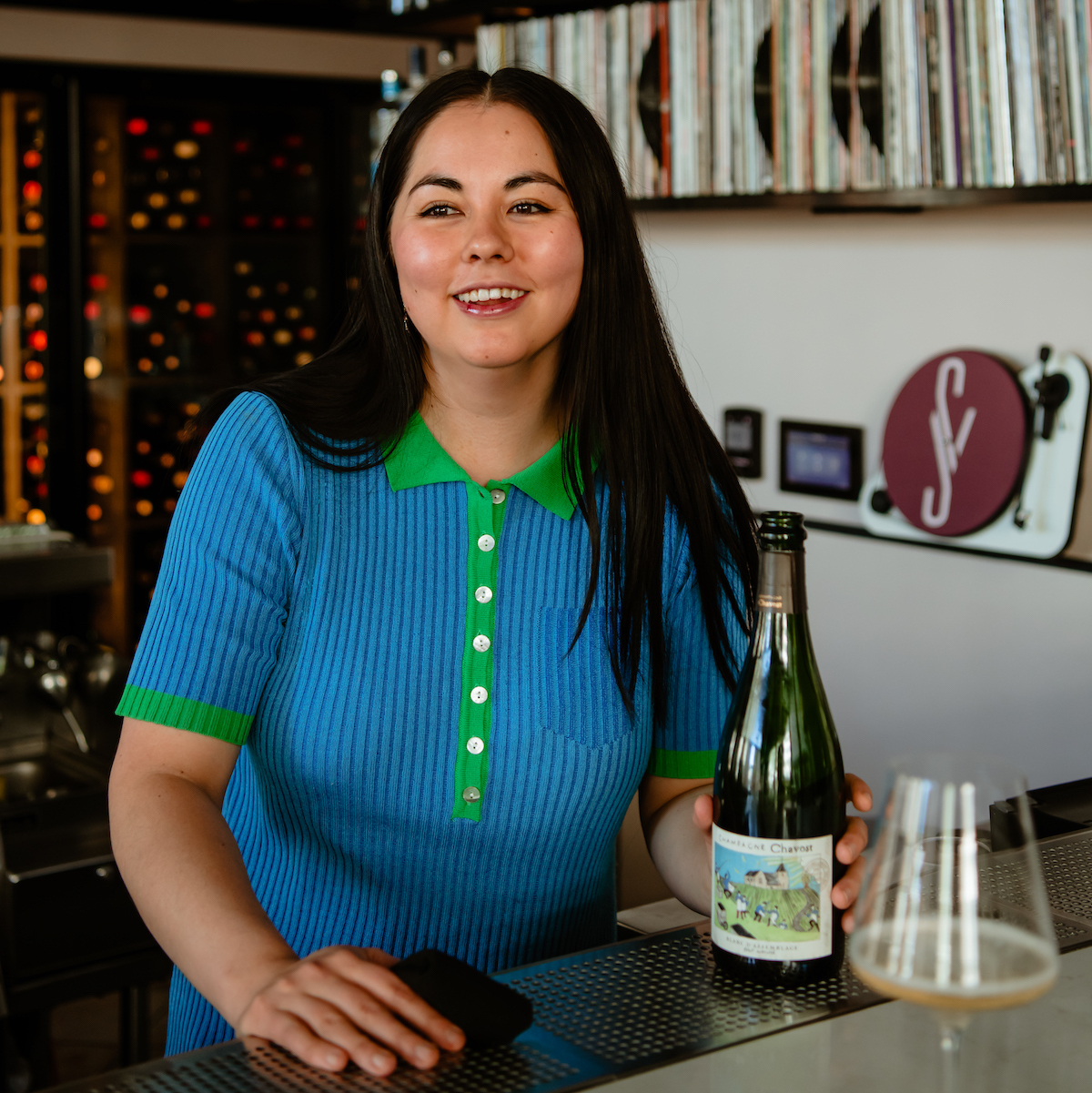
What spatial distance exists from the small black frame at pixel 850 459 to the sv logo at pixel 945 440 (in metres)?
0.19

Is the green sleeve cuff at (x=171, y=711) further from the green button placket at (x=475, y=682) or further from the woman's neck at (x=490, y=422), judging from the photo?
the woman's neck at (x=490, y=422)

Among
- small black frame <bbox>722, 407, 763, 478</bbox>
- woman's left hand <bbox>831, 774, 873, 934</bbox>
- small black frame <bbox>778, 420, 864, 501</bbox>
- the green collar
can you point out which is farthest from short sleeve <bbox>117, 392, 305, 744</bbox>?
small black frame <bbox>722, 407, 763, 478</bbox>

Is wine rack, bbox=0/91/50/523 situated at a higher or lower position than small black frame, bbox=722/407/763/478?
higher

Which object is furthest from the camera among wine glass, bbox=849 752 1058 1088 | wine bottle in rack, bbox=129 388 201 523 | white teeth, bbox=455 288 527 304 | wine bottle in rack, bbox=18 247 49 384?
wine bottle in rack, bbox=129 388 201 523

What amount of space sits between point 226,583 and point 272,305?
4.17 m

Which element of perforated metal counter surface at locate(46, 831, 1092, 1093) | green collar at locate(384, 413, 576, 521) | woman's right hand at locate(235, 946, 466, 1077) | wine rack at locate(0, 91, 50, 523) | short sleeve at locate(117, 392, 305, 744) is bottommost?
perforated metal counter surface at locate(46, 831, 1092, 1093)

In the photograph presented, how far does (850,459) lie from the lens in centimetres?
266

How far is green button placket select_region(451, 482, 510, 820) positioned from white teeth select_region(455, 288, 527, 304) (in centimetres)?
21

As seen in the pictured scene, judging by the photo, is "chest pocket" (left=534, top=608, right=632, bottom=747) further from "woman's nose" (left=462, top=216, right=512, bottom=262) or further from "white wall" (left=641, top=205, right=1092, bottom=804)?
"white wall" (left=641, top=205, right=1092, bottom=804)

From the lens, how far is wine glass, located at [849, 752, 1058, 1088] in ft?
2.06

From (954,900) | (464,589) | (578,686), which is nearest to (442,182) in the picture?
(464,589)

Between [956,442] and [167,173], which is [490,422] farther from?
[167,173]

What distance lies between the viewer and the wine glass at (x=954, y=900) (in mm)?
629

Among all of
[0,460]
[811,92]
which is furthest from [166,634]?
[0,460]
